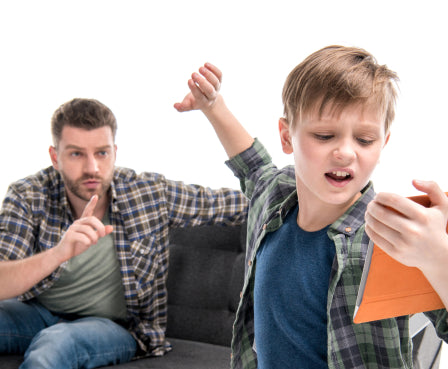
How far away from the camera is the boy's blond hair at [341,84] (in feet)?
3.68

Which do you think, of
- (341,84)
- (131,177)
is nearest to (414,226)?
(341,84)

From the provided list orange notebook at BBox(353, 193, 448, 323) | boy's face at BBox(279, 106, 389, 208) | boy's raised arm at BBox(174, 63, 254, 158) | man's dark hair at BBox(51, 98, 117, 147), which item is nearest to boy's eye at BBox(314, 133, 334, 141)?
boy's face at BBox(279, 106, 389, 208)

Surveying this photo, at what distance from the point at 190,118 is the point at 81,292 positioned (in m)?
0.96

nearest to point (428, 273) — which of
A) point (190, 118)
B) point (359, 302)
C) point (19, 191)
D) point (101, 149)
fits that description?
point (359, 302)

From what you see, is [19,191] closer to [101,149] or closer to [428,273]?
[101,149]

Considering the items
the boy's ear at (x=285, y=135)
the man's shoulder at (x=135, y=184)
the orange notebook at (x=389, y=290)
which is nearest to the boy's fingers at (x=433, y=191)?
the orange notebook at (x=389, y=290)

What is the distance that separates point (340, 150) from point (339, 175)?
0.06 m

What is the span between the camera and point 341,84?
3.71 ft

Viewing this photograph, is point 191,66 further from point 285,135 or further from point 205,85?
point 285,135

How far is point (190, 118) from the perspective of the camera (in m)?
2.65

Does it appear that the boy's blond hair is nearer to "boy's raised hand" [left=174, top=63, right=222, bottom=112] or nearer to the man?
"boy's raised hand" [left=174, top=63, right=222, bottom=112]

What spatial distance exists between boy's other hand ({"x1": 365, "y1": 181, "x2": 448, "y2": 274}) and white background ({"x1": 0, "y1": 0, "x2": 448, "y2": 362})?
1.45m

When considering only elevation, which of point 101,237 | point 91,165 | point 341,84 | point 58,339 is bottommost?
point 58,339

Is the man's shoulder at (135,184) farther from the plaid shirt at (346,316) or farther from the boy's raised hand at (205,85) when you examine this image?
the plaid shirt at (346,316)
